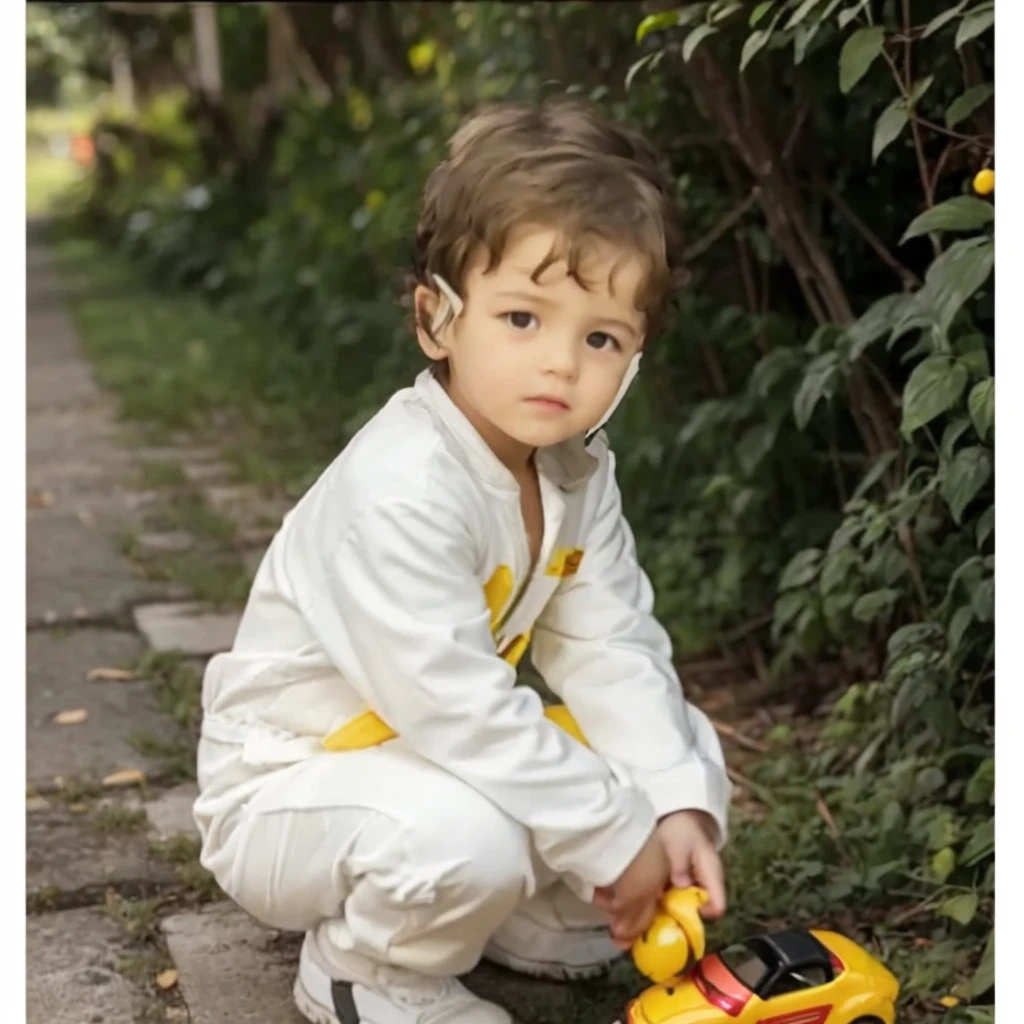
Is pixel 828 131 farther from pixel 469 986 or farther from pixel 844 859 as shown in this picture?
pixel 469 986

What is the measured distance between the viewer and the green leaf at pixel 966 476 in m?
2.21

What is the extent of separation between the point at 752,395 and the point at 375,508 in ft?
4.86

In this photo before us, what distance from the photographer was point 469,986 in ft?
7.33

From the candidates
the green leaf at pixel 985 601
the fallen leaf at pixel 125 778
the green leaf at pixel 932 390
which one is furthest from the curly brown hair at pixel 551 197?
the fallen leaf at pixel 125 778

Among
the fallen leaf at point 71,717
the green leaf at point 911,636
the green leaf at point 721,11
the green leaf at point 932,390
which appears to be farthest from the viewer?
the fallen leaf at point 71,717

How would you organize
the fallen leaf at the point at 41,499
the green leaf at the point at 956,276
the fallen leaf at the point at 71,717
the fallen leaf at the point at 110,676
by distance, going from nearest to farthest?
the green leaf at the point at 956,276 < the fallen leaf at the point at 71,717 < the fallen leaf at the point at 110,676 < the fallen leaf at the point at 41,499

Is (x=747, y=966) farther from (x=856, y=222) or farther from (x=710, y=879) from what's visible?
(x=856, y=222)

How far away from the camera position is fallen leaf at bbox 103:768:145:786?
286 centimetres

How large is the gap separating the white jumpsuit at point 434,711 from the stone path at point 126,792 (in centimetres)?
23

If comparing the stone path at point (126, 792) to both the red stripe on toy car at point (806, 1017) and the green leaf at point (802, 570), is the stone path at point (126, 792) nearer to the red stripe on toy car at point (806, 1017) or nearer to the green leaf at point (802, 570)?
the red stripe on toy car at point (806, 1017)

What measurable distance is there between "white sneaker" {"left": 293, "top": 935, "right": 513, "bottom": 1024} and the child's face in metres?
0.65

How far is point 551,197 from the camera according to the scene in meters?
1.82

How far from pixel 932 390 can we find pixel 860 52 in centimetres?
44

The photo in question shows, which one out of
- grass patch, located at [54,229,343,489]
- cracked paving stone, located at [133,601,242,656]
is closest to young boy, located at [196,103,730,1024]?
cracked paving stone, located at [133,601,242,656]
